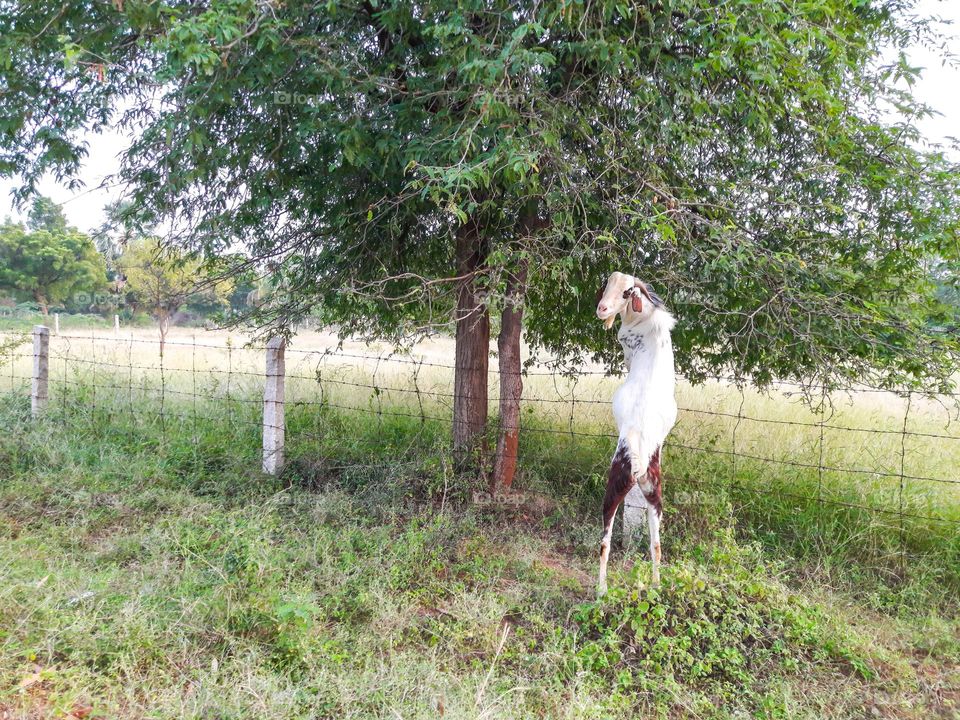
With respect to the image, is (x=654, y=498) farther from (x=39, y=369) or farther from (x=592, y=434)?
(x=39, y=369)

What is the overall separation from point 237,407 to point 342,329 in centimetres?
250

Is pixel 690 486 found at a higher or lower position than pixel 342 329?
lower

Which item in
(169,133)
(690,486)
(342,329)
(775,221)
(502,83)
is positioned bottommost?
(690,486)

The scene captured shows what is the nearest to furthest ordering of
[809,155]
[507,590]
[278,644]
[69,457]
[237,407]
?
[278,644] → [507,590] → [809,155] → [69,457] → [237,407]

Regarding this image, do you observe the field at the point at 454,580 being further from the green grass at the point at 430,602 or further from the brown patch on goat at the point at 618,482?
the brown patch on goat at the point at 618,482

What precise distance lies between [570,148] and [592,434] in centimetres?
289

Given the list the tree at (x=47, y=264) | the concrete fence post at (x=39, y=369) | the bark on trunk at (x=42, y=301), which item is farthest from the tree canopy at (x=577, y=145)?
the bark on trunk at (x=42, y=301)

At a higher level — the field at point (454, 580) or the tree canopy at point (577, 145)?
the tree canopy at point (577, 145)

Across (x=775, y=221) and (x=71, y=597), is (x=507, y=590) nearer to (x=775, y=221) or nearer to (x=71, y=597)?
(x=71, y=597)

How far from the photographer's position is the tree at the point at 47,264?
3762 centimetres

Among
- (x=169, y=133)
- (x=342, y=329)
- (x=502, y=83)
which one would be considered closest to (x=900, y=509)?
(x=502, y=83)

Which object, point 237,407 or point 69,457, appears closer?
point 69,457

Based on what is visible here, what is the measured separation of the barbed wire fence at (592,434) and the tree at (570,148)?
0.88m

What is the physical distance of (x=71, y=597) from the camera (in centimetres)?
363
